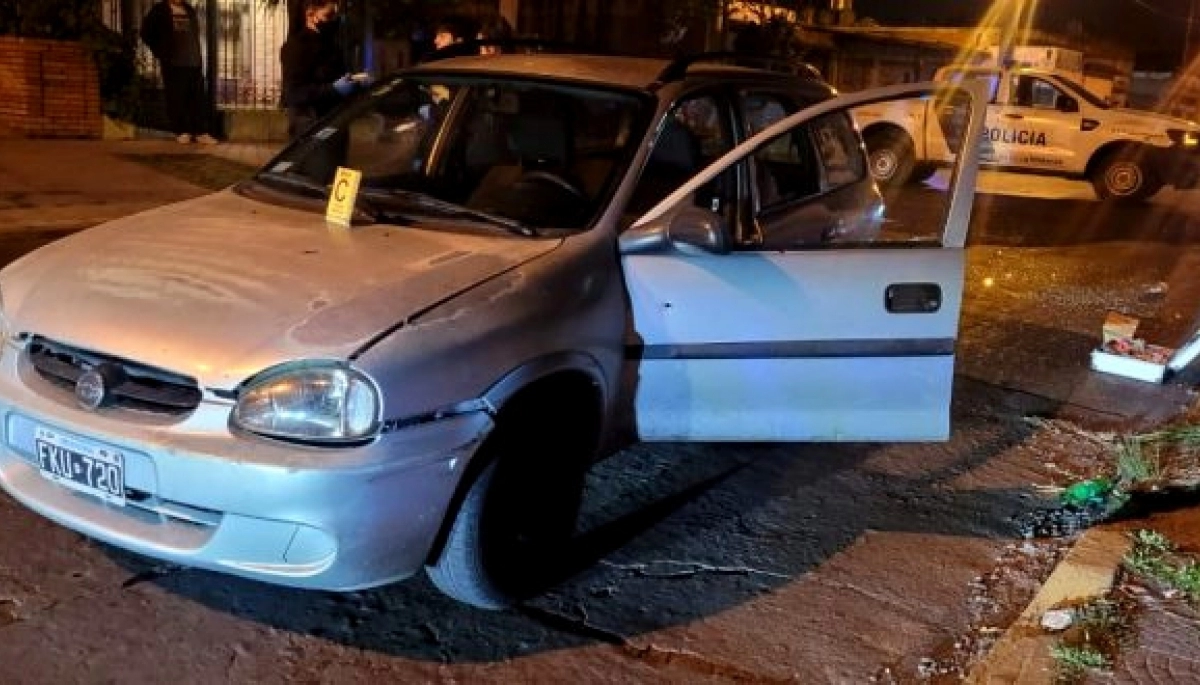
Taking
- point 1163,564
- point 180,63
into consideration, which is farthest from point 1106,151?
point 1163,564

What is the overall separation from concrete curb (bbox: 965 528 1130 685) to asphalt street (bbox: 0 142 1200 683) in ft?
0.41

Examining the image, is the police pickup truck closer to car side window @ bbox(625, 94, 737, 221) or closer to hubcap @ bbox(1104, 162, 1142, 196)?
hubcap @ bbox(1104, 162, 1142, 196)

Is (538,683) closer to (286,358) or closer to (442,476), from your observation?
(442,476)

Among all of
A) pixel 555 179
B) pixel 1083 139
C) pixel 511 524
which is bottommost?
pixel 511 524

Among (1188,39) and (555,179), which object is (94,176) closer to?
(555,179)

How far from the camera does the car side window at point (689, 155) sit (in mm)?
4277

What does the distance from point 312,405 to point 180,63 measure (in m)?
11.3

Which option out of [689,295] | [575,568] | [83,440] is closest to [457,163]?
[689,295]

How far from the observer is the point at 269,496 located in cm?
297

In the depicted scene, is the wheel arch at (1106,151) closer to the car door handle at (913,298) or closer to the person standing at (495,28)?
the person standing at (495,28)

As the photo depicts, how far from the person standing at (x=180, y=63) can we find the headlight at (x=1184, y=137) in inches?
464

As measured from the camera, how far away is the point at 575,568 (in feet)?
13.2

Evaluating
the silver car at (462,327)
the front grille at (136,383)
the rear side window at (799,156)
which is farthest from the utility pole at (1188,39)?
the front grille at (136,383)

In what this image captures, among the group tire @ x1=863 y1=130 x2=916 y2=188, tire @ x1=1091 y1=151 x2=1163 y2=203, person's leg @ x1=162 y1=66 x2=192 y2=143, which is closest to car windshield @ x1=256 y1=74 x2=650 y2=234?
tire @ x1=863 y1=130 x2=916 y2=188
